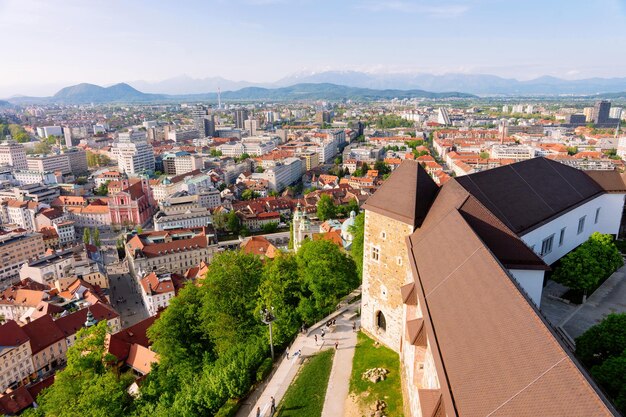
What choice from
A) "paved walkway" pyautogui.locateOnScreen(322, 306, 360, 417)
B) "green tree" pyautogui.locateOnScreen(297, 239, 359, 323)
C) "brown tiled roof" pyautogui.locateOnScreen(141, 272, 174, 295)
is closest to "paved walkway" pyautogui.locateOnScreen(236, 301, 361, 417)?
"paved walkway" pyautogui.locateOnScreen(322, 306, 360, 417)

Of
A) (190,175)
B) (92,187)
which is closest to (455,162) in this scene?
(190,175)

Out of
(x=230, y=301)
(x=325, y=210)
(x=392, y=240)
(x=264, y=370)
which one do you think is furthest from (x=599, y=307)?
(x=325, y=210)

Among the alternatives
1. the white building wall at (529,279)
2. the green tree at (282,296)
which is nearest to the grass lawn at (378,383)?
the green tree at (282,296)

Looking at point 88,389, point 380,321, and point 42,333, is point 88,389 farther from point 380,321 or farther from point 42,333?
point 42,333

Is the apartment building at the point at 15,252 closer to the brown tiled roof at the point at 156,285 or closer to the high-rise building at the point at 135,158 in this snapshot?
the brown tiled roof at the point at 156,285

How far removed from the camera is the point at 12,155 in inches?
5556

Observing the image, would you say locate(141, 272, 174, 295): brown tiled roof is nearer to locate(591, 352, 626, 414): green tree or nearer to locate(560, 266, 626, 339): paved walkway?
locate(560, 266, 626, 339): paved walkway

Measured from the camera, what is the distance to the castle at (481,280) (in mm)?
10852

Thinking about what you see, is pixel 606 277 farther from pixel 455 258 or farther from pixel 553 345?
pixel 553 345

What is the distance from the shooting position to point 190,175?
11850cm

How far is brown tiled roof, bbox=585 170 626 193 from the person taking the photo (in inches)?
1383

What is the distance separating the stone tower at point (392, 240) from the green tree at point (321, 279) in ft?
13.3

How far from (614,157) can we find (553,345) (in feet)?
492

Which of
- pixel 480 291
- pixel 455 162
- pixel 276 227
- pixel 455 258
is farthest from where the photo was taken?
pixel 455 162
